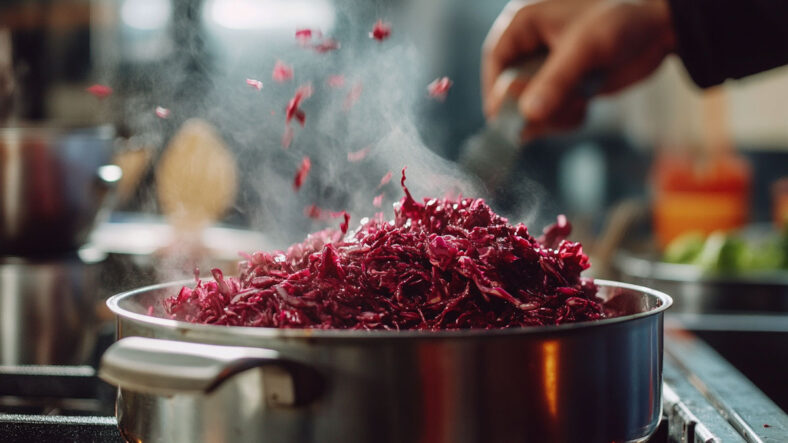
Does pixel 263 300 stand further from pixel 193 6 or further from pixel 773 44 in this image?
pixel 193 6

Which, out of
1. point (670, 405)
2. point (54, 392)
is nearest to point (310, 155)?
point (54, 392)

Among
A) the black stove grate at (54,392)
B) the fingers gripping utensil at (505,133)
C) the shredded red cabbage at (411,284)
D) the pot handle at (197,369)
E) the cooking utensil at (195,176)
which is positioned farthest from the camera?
the cooking utensil at (195,176)

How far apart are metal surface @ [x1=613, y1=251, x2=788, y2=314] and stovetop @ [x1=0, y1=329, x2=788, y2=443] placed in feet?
5.01

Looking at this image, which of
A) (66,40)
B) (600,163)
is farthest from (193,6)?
(600,163)

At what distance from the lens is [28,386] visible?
1649mm

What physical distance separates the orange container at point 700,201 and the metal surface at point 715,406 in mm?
3473

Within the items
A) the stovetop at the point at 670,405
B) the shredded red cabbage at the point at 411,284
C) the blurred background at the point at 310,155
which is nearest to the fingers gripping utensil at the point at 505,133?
the blurred background at the point at 310,155

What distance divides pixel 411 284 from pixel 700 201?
14.5 feet

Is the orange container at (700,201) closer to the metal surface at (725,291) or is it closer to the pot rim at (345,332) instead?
the metal surface at (725,291)

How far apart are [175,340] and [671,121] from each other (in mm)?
8269

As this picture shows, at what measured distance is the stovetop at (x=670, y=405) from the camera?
49.4 inches

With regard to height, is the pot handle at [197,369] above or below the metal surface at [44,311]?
above

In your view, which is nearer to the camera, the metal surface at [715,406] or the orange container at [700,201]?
the metal surface at [715,406]

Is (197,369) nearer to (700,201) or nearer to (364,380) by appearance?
(364,380)
